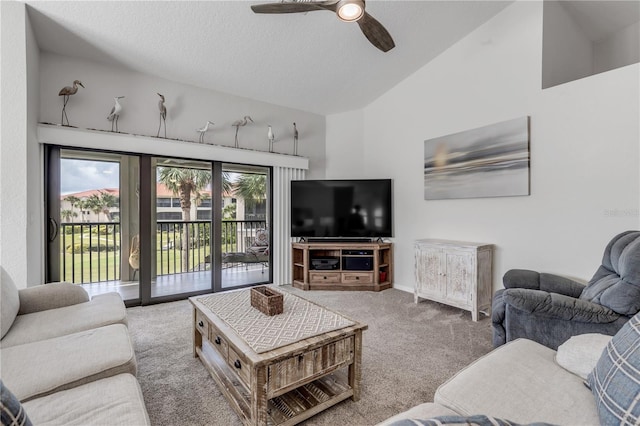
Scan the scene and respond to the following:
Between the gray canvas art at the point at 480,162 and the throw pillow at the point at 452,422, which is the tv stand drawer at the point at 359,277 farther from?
the throw pillow at the point at 452,422

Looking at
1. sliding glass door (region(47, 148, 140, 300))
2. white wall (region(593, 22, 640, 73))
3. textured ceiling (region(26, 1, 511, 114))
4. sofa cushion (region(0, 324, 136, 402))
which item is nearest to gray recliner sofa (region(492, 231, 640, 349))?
sofa cushion (region(0, 324, 136, 402))

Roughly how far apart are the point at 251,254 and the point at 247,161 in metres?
1.38

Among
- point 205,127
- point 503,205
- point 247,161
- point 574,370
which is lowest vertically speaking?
point 574,370

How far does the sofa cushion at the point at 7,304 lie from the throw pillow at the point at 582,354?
275 cm

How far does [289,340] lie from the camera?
154 centimetres

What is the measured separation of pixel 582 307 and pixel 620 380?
92 centimetres

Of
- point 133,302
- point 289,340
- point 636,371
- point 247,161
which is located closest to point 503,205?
point 636,371

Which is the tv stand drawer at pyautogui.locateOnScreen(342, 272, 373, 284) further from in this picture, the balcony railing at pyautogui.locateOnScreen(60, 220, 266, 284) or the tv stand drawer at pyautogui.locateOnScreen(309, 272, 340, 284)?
the balcony railing at pyautogui.locateOnScreen(60, 220, 266, 284)

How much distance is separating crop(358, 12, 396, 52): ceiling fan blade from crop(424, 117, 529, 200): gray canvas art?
1584mm

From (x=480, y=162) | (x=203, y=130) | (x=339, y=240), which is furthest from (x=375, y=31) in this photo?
(x=339, y=240)

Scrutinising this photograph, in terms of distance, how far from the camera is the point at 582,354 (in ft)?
4.07

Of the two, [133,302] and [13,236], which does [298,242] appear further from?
[13,236]

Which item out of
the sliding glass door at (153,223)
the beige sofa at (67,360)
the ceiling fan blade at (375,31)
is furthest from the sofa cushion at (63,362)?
the ceiling fan blade at (375,31)

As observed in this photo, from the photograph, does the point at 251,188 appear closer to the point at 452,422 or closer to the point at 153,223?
the point at 153,223
